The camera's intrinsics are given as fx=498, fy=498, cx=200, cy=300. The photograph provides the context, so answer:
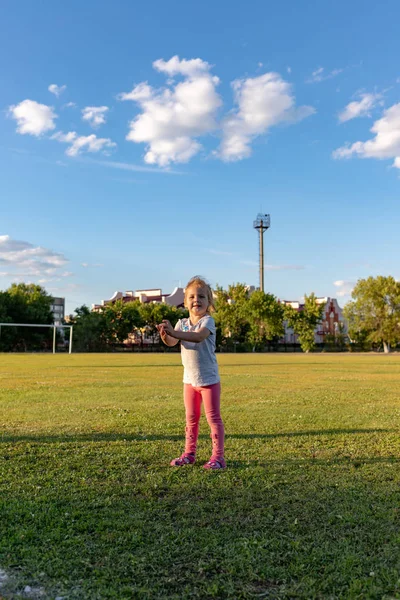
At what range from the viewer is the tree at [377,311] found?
79.2 meters

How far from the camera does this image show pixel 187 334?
486cm

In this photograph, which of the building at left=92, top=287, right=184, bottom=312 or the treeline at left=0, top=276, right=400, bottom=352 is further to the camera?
the building at left=92, top=287, right=184, bottom=312

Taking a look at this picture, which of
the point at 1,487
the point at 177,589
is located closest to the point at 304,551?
the point at 177,589

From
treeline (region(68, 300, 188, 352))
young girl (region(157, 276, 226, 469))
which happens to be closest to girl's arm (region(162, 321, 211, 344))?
young girl (region(157, 276, 226, 469))

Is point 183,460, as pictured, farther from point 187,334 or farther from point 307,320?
point 307,320

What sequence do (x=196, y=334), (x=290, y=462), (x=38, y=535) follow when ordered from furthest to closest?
(x=290, y=462)
(x=196, y=334)
(x=38, y=535)

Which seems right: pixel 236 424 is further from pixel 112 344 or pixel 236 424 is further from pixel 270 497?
pixel 112 344

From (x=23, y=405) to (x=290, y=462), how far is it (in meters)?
6.85

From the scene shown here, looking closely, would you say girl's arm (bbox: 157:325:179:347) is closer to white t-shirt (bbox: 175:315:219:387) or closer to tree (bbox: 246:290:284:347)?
white t-shirt (bbox: 175:315:219:387)

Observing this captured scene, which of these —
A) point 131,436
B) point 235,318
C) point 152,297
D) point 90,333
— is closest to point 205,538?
point 131,436

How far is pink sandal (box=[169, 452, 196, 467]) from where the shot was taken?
541 cm

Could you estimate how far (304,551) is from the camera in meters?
3.19

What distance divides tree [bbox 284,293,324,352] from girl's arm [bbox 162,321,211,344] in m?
74.6

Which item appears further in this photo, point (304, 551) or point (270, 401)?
point (270, 401)
